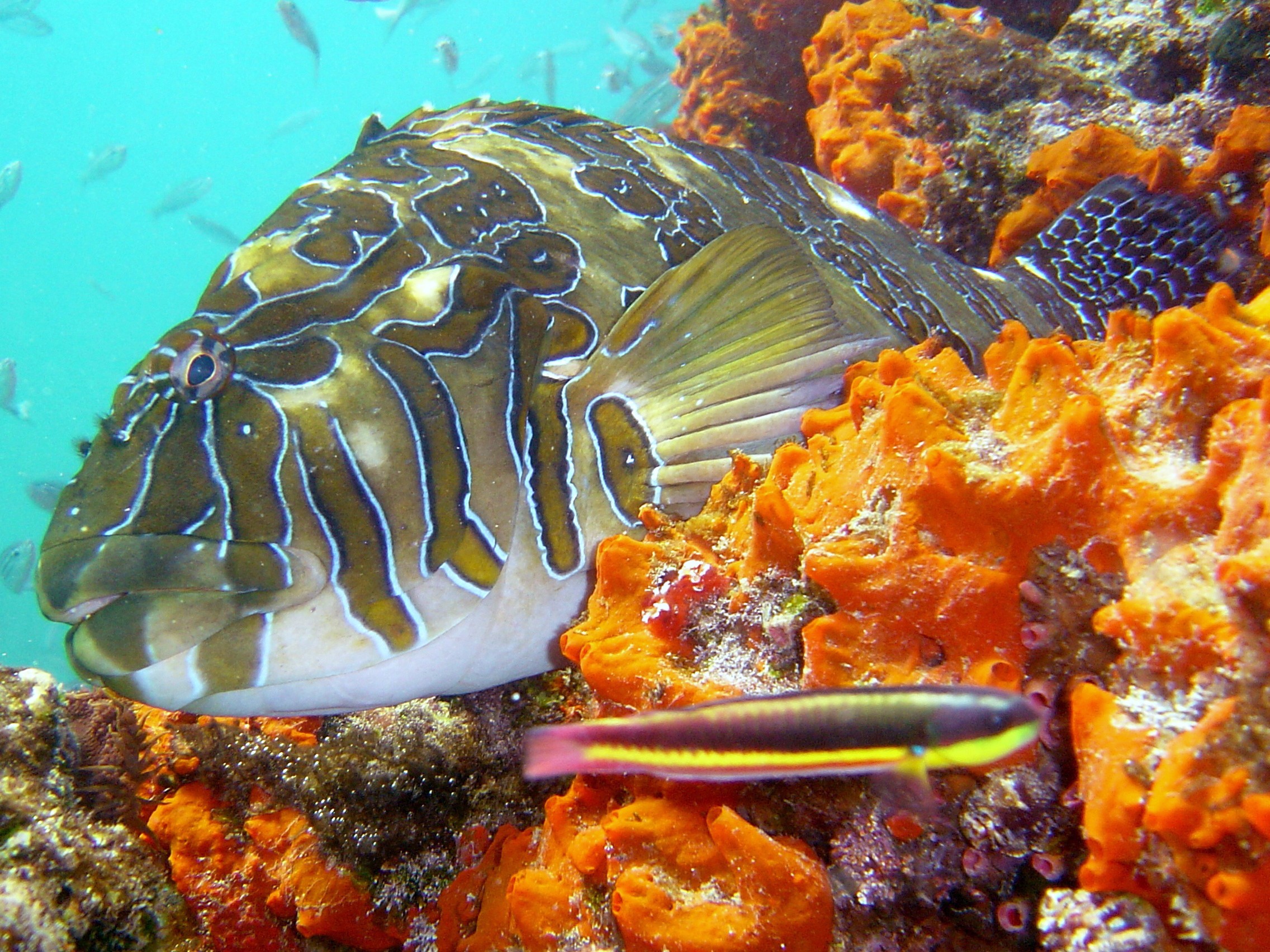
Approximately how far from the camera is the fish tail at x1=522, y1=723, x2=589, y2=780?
130 cm

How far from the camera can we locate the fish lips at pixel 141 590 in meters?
2.34

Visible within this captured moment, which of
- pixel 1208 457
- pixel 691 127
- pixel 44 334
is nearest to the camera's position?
pixel 1208 457

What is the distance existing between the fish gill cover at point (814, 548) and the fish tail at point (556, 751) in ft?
2.16

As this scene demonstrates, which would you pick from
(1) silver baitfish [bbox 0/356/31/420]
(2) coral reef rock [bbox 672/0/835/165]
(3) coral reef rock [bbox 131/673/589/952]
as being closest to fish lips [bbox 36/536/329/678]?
(3) coral reef rock [bbox 131/673/589/952]

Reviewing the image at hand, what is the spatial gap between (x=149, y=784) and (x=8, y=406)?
21499 mm

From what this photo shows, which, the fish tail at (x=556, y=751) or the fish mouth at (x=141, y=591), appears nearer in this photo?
the fish tail at (x=556, y=751)

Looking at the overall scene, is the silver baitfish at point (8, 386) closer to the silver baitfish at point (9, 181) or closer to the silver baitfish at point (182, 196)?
the silver baitfish at point (9, 181)

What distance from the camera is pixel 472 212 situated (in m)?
3.38

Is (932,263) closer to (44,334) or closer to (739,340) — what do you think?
(739,340)

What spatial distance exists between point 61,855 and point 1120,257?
6064 mm

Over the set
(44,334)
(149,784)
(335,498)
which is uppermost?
(44,334)

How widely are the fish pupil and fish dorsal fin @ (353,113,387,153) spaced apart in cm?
196

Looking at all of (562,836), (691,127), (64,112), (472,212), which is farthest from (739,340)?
(64,112)

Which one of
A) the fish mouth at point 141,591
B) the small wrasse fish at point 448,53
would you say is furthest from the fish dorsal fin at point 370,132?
the small wrasse fish at point 448,53
